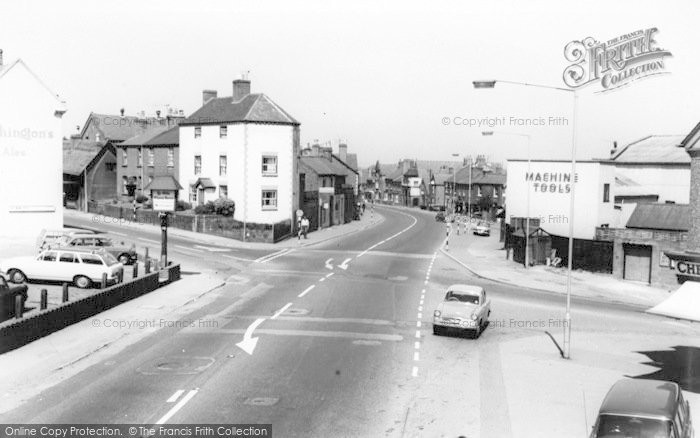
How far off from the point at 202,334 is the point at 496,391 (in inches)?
410

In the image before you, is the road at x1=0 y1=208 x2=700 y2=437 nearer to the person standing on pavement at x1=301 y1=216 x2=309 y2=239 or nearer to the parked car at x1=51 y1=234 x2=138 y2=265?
the parked car at x1=51 y1=234 x2=138 y2=265

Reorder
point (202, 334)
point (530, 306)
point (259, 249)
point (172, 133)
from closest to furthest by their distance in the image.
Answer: point (202, 334)
point (530, 306)
point (259, 249)
point (172, 133)

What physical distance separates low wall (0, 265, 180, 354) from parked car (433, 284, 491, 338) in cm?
1281

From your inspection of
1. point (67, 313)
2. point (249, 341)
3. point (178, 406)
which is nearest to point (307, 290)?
point (249, 341)

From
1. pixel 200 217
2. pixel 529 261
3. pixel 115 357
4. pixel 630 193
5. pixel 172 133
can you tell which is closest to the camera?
pixel 115 357

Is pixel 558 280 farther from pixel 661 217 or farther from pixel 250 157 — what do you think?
pixel 250 157

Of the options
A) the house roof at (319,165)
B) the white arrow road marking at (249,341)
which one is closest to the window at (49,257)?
the white arrow road marking at (249,341)

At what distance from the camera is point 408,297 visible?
31.2 m

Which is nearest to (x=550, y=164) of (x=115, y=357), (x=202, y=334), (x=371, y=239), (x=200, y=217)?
(x=371, y=239)

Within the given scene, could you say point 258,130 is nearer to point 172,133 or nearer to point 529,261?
point 172,133

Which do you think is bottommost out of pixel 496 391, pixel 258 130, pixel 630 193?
pixel 496 391

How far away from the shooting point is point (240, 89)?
198 feet

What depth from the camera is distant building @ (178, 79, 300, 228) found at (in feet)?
189

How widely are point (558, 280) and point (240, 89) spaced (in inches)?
1358
